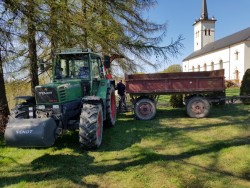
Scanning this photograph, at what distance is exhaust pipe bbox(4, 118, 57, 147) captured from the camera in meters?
6.07

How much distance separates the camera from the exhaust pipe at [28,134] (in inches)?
239

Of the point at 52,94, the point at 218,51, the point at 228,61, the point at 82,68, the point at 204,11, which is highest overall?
the point at 204,11

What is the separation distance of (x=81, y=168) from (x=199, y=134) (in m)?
3.91

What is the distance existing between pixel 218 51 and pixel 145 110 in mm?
56877

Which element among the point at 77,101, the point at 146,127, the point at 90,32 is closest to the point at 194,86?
the point at 146,127

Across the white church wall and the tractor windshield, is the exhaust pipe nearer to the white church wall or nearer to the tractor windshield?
the tractor windshield

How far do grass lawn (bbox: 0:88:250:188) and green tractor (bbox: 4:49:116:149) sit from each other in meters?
0.51

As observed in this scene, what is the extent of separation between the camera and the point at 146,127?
998 cm

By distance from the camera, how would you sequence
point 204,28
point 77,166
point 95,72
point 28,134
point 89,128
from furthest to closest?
point 204,28 < point 95,72 < point 89,128 < point 77,166 < point 28,134

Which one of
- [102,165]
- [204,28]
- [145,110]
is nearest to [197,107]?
[145,110]

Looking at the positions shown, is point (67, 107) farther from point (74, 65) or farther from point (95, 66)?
point (95, 66)

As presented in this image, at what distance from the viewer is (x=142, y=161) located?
253 inches

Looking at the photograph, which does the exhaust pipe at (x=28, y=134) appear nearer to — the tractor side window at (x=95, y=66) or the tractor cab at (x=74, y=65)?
the tractor cab at (x=74, y=65)

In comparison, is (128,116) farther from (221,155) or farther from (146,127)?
(221,155)
